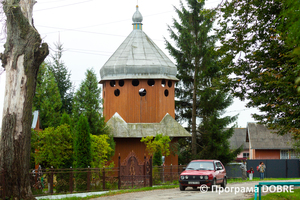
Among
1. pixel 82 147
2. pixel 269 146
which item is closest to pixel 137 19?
pixel 82 147

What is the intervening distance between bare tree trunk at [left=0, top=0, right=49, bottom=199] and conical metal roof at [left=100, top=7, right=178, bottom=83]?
53.6ft

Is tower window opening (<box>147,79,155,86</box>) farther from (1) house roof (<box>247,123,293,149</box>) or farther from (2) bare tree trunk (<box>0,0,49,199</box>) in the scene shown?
(1) house roof (<box>247,123,293,149</box>)

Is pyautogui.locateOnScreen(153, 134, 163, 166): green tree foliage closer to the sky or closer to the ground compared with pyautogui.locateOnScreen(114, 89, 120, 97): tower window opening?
closer to the ground

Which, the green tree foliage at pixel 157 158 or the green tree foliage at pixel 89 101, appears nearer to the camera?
the green tree foliage at pixel 89 101

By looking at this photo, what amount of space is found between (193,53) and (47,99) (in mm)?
12847

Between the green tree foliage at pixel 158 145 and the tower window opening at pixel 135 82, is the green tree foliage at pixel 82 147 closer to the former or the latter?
the green tree foliage at pixel 158 145

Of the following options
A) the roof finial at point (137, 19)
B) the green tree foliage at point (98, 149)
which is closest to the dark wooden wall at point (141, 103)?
the roof finial at point (137, 19)

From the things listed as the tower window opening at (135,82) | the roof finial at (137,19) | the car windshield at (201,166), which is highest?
the roof finial at (137,19)

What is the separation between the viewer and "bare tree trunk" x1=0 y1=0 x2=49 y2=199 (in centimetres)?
1421

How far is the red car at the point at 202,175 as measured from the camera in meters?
19.2

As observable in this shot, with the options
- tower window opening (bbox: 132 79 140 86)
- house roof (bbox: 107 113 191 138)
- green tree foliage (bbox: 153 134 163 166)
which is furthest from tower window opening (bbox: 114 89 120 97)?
green tree foliage (bbox: 153 134 163 166)

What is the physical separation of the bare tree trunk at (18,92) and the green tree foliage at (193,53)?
21636 mm

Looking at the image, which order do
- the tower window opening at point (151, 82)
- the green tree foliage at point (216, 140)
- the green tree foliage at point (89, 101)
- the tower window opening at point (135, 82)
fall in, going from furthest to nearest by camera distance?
1. the green tree foliage at point (216, 140)
2. the tower window opening at point (151, 82)
3. the tower window opening at point (135, 82)
4. the green tree foliage at point (89, 101)

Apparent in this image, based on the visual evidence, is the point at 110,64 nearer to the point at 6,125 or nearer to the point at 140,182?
the point at 140,182
